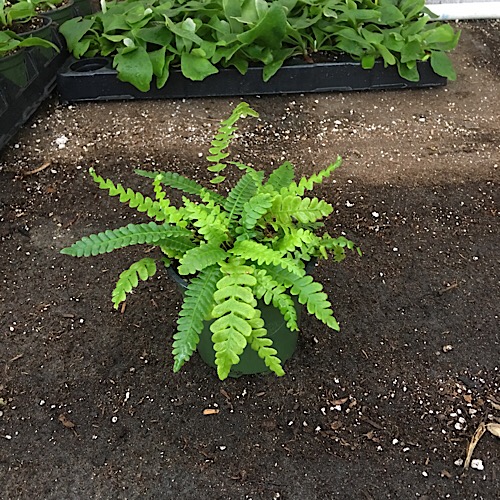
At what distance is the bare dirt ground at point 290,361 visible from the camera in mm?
2049

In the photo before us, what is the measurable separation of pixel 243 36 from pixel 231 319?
2.38 m

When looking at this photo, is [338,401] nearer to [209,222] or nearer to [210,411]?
[210,411]

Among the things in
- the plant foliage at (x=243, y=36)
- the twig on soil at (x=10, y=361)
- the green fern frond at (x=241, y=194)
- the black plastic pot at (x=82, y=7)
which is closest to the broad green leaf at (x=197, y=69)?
the plant foliage at (x=243, y=36)

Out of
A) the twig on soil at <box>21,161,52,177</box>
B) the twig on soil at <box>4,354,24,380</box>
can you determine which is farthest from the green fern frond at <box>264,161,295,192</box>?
the twig on soil at <box>21,161,52,177</box>

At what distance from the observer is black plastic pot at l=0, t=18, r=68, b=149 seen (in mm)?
3412

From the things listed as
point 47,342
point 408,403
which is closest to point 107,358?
point 47,342

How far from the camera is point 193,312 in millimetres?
1740

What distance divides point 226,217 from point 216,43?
79.4 inches

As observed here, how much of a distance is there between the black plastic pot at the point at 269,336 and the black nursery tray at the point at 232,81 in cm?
210

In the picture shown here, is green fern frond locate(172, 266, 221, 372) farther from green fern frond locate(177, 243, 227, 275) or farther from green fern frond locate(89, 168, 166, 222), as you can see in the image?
green fern frond locate(89, 168, 166, 222)

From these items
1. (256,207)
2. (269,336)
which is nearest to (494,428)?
(269,336)

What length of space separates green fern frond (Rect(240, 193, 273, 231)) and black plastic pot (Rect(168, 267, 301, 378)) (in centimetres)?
30

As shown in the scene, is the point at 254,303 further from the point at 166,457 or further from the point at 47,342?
the point at 47,342

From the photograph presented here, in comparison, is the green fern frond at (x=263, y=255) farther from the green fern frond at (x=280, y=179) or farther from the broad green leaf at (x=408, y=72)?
the broad green leaf at (x=408, y=72)
